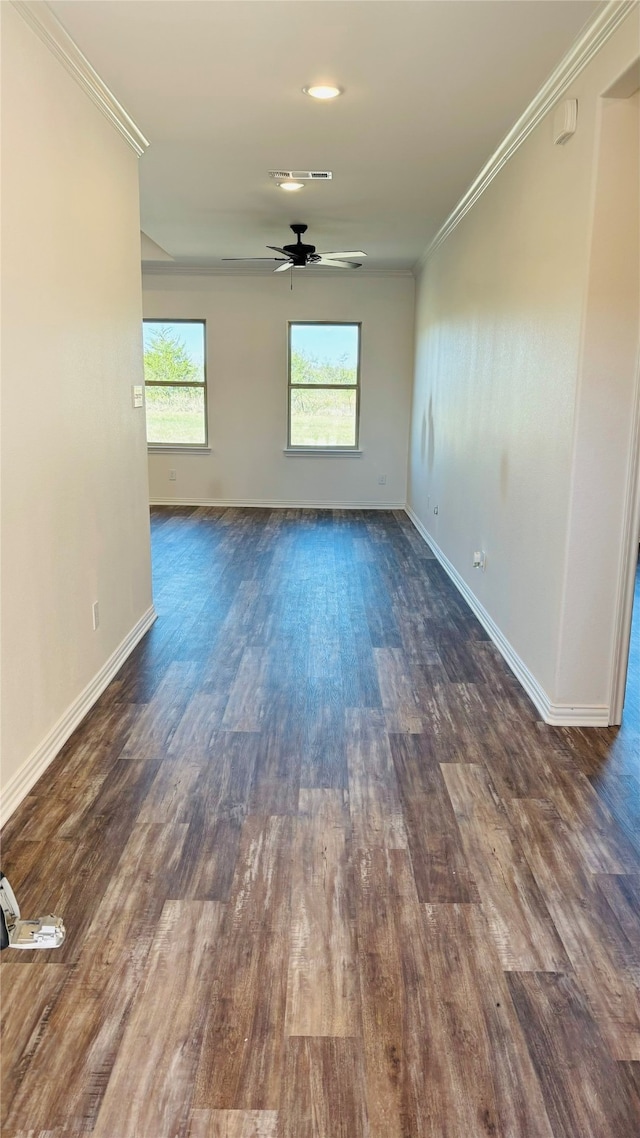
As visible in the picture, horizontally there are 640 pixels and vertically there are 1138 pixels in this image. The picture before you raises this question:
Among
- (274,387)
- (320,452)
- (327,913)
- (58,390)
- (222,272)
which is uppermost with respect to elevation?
(222,272)

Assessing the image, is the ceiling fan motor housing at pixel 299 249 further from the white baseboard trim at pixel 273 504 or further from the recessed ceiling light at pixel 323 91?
the white baseboard trim at pixel 273 504

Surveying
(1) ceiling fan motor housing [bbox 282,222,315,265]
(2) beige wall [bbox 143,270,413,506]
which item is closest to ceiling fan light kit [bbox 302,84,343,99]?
(1) ceiling fan motor housing [bbox 282,222,315,265]

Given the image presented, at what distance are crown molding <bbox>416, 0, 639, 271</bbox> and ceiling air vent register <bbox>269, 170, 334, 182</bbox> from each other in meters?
0.91

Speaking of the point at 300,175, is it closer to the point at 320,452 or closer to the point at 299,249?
the point at 299,249

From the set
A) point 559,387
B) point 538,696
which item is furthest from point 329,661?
point 559,387

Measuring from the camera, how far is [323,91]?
3.15 m

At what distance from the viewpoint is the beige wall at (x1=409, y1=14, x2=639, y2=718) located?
2.69 meters

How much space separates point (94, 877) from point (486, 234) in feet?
13.3

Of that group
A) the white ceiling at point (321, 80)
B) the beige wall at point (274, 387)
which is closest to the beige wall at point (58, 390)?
the white ceiling at point (321, 80)

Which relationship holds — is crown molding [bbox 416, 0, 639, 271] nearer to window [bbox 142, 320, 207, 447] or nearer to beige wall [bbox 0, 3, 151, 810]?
beige wall [bbox 0, 3, 151, 810]

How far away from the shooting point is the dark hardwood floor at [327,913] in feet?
4.72

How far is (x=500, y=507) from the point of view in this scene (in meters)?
4.04

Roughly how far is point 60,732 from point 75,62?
253 centimetres

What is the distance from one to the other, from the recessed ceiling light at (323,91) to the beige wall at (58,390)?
0.91m
